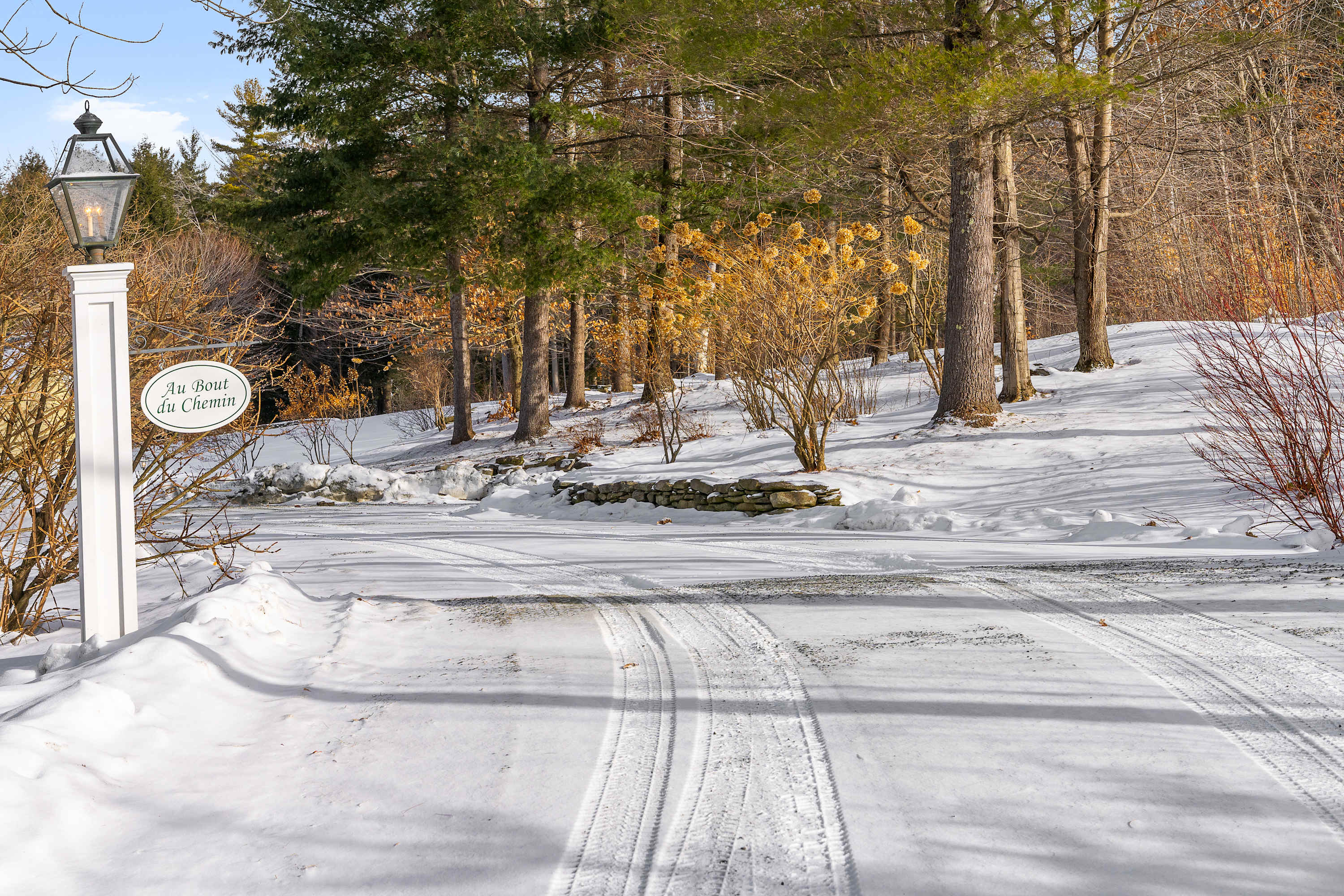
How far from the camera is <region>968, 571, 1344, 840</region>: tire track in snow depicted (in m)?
3.13

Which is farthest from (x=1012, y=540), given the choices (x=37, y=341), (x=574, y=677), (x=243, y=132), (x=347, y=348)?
(x=243, y=132)

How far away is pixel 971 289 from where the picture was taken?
38.8 feet

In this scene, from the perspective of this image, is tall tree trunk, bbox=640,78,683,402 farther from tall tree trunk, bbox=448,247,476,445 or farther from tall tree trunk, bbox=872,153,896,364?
tall tree trunk, bbox=448,247,476,445

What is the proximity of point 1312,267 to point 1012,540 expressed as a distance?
300cm

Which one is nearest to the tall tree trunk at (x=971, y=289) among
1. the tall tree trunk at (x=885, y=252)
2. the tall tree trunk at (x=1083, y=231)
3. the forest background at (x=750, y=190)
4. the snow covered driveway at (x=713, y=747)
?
the forest background at (x=750, y=190)

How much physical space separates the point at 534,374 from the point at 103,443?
546 inches

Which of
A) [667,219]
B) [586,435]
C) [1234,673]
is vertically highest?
[667,219]

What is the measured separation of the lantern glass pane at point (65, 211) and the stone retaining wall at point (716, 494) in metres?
7.21

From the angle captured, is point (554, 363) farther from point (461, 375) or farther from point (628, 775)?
point (628, 775)

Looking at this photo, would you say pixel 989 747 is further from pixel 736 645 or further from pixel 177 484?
pixel 177 484

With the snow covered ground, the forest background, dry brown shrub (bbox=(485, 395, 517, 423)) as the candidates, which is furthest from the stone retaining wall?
dry brown shrub (bbox=(485, 395, 517, 423))

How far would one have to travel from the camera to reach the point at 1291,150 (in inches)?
599

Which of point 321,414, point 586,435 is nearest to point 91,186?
point 586,435

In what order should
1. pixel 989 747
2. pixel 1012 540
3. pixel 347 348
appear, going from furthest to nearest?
pixel 347 348 < pixel 1012 540 < pixel 989 747
